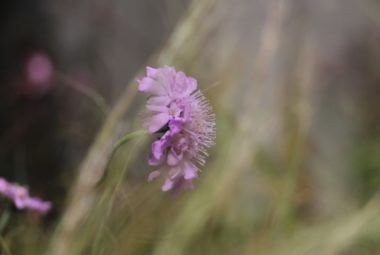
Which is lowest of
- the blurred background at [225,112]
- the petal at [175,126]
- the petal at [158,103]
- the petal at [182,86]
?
the petal at [175,126]

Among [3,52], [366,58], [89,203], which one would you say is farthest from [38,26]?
[89,203]

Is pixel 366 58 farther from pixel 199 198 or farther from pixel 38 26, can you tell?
pixel 199 198

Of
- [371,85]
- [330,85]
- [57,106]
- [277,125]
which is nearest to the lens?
[277,125]

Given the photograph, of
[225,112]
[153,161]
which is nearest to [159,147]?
[153,161]

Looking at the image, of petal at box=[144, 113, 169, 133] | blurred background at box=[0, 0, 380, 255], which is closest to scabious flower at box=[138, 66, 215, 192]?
petal at box=[144, 113, 169, 133]

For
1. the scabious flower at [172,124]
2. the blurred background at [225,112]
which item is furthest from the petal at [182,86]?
the blurred background at [225,112]

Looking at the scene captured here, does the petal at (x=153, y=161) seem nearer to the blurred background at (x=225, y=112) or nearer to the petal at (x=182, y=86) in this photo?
the petal at (x=182, y=86)

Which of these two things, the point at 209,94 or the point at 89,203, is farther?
the point at 209,94

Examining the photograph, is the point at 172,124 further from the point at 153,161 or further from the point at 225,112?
the point at 225,112
